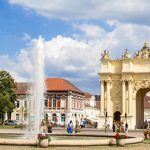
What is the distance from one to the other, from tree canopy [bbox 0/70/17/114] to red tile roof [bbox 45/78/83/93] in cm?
2486

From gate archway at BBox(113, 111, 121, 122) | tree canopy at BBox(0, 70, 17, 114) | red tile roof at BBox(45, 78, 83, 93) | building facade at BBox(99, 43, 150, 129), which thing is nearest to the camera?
building facade at BBox(99, 43, 150, 129)

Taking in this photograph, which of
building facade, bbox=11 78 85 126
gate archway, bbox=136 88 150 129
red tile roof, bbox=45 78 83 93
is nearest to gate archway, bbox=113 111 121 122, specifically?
gate archway, bbox=136 88 150 129

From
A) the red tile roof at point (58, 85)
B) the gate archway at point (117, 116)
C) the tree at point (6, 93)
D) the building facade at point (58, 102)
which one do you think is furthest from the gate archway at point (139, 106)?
the red tile roof at point (58, 85)

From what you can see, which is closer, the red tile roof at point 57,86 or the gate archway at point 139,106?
the gate archway at point 139,106

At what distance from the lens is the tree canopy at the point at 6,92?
78.0m

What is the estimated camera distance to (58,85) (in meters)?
108

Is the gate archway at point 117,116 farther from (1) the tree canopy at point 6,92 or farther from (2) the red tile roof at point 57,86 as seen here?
(2) the red tile roof at point 57,86

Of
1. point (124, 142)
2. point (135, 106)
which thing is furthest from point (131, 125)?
point (124, 142)

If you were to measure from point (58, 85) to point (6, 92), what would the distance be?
1142 inches

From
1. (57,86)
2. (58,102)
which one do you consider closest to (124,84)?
(58,102)

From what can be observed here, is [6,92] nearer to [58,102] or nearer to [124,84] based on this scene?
[124,84]

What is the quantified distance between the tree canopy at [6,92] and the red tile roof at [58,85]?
24.9 m

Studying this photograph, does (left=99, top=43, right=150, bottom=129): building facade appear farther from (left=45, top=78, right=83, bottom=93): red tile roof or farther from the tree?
(left=45, top=78, right=83, bottom=93): red tile roof

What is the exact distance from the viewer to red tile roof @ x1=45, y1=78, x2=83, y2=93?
10638 centimetres
